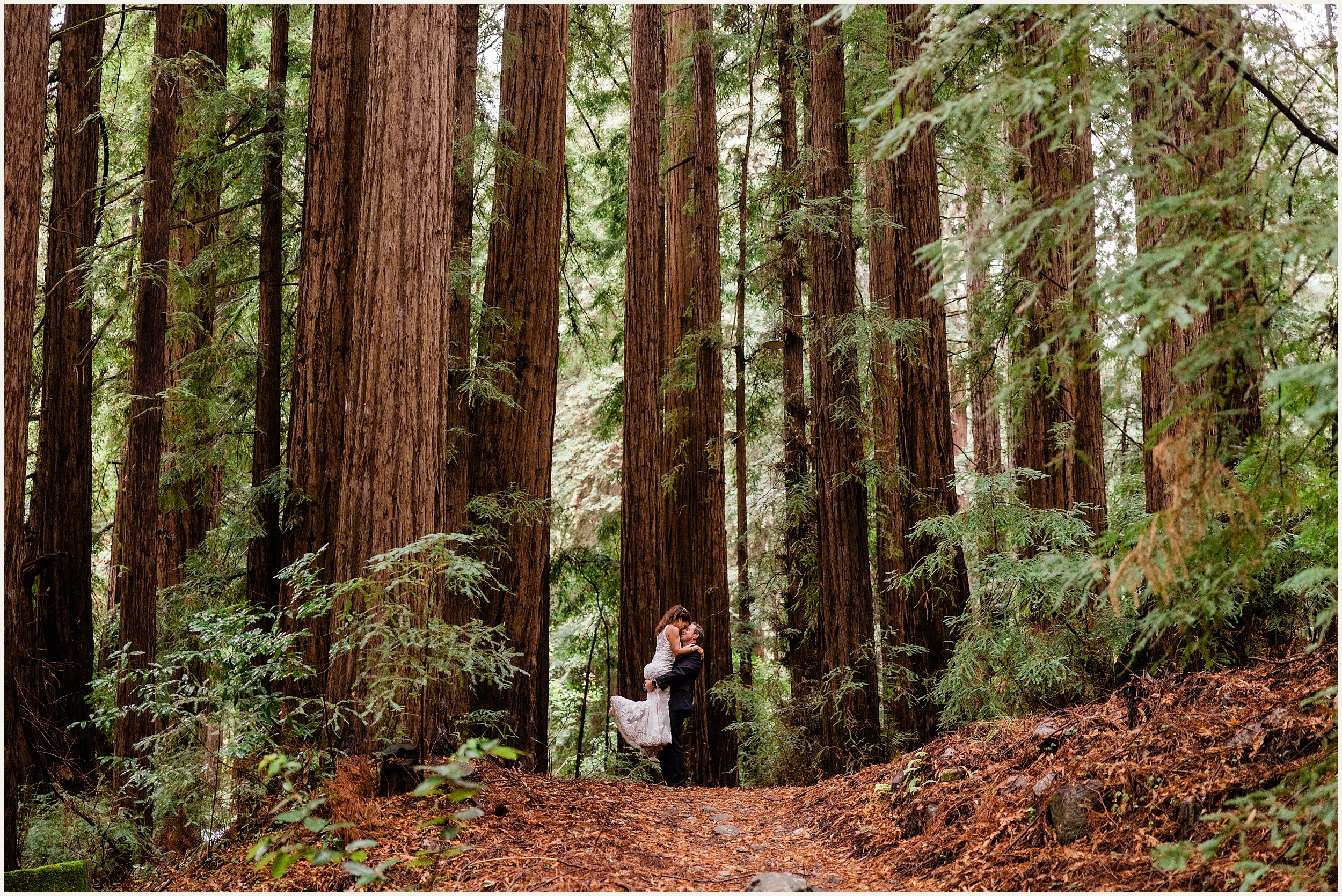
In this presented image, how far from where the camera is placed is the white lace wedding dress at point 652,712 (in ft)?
30.2

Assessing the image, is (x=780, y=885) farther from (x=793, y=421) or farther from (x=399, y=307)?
(x=793, y=421)

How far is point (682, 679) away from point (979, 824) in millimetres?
4679

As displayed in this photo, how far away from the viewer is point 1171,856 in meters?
3.39

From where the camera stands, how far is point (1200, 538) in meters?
3.43

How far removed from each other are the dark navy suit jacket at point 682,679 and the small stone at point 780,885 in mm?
4606

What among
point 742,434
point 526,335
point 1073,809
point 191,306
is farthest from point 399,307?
point 742,434

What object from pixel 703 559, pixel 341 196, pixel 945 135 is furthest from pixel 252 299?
pixel 945 135

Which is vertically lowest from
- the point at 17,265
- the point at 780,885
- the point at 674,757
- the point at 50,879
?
the point at 674,757

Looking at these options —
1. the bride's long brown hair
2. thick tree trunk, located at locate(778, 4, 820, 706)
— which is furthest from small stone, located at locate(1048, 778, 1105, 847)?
thick tree trunk, located at locate(778, 4, 820, 706)

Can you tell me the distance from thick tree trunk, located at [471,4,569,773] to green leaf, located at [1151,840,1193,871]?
5787 mm

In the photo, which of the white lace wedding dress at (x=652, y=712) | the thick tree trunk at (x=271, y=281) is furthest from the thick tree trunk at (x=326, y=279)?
the white lace wedding dress at (x=652, y=712)

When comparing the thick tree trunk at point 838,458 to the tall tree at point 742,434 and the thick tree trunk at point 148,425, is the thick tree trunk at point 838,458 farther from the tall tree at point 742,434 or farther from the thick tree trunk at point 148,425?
the thick tree trunk at point 148,425

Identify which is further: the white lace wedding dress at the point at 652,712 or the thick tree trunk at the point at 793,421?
the thick tree trunk at the point at 793,421

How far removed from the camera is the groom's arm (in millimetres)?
9188
